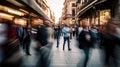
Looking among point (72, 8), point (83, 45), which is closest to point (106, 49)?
point (83, 45)

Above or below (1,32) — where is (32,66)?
below

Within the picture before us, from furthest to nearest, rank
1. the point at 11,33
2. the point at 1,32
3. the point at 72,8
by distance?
the point at 72,8
the point at 11,33
the point at 1,32

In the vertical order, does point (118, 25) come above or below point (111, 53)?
above

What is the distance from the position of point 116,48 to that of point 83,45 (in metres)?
1.50

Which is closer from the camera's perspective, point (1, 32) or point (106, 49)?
point (1, 32)

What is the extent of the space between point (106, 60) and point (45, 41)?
2.54 metres

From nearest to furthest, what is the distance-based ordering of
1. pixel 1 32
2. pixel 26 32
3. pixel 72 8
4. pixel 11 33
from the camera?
pixel 1 32 < pixel 11 33 < pixel 26 32 < pixel 72 8

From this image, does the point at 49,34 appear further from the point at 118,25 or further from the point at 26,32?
the point at 26,32

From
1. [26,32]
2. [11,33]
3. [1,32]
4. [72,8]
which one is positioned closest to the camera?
[1,32]

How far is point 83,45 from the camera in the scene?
11.1 meters

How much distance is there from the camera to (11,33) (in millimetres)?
11430

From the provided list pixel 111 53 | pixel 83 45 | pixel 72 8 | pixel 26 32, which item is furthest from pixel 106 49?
pixel 72 8

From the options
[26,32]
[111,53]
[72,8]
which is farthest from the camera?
[72,8]

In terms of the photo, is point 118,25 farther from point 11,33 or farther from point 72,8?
point 72,8
